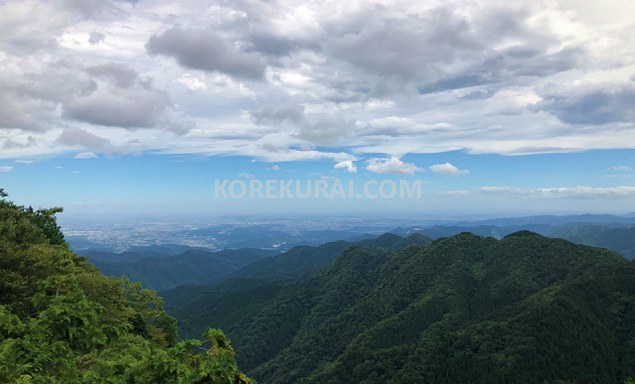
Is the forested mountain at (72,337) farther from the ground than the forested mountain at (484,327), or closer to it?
farther from the ground

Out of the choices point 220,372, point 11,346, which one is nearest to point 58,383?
point 11,346

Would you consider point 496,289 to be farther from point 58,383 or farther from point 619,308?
point 58,383

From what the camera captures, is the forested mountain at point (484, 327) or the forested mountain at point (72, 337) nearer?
the forested mountain at point (72, 337)

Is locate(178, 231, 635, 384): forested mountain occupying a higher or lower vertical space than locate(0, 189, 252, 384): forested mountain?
lower

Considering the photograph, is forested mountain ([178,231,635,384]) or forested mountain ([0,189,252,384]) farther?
forested mountain ([178,231,635,384])
